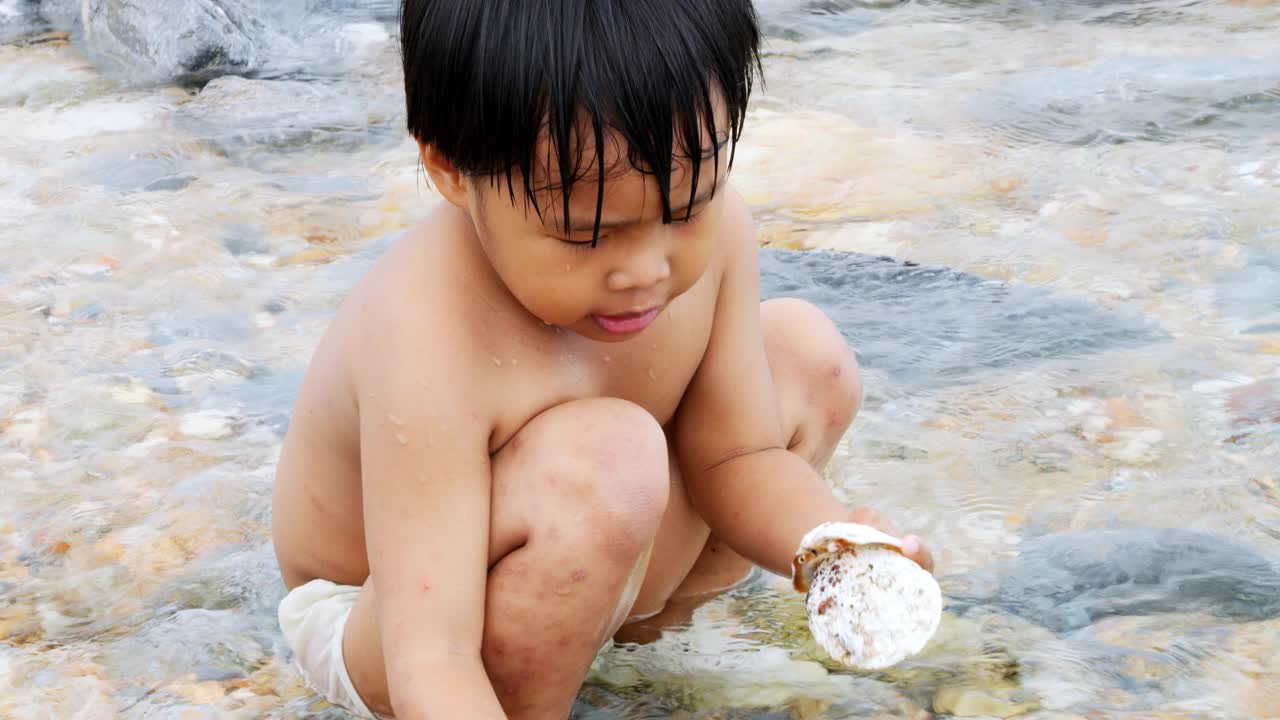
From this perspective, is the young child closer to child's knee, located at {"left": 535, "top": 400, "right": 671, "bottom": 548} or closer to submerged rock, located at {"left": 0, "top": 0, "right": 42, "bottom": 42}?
child's knee, located at {"left": 535, "top": 400, "right": 671, "bottom": 548}

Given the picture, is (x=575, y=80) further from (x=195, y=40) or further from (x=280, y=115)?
(x=195, y=40)

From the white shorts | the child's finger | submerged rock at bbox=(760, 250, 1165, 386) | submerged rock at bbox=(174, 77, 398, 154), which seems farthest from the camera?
submerged rock at bbox=(174, 77, 398, 154)

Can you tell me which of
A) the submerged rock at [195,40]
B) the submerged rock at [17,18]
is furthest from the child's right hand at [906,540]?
the submerged rock at [17,18]

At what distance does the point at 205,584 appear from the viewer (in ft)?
7.86

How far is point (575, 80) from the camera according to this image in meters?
1.55

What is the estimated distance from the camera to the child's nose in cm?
163

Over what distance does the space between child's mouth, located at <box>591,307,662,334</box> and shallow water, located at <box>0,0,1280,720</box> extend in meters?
0.60

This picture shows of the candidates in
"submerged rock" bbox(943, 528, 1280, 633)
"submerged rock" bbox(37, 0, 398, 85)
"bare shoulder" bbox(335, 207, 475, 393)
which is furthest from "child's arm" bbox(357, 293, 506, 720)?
"submerged rock" bbox(37, 0, 398, 85)

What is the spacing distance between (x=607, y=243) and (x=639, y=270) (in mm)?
46

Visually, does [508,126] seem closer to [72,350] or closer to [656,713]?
[656,713]

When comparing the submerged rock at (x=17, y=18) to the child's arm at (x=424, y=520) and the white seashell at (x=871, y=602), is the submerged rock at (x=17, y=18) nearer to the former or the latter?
the child's arm at (x=424, y=520)

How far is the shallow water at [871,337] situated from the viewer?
6.97 feet

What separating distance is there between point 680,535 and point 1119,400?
1098mm

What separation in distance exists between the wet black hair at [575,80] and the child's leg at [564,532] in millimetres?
294
